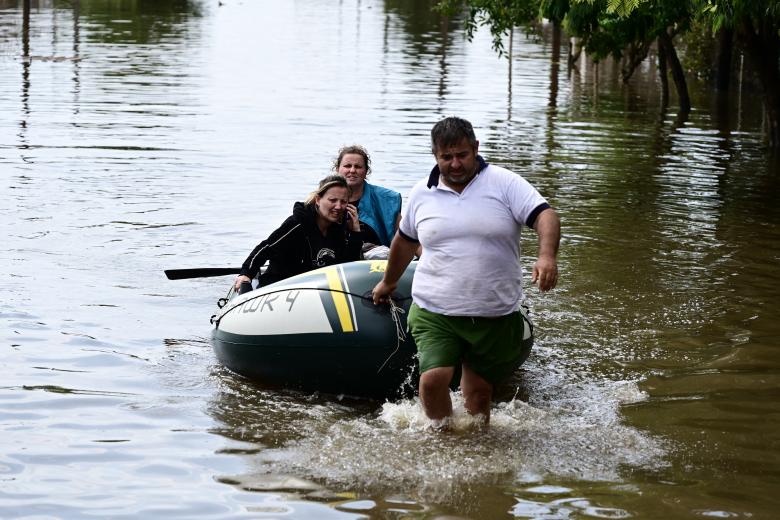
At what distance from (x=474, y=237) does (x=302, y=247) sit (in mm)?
2488

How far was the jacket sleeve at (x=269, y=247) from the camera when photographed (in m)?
8.57

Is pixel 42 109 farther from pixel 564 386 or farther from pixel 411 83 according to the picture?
pixel 564 386

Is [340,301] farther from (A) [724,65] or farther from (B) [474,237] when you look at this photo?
(A) [724,65]

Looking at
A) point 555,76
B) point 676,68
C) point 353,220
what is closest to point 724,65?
point 555,76

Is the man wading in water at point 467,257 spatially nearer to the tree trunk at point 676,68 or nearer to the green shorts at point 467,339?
the green shorts at point 467,339

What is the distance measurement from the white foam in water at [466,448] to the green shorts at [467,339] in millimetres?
454

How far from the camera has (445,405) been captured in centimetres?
675

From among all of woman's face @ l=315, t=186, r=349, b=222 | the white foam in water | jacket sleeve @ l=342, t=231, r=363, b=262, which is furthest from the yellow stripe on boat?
jacket sleeve @ l=342, t=231, r=363, b=262

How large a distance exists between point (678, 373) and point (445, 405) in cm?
240

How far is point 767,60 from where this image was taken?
740 inches

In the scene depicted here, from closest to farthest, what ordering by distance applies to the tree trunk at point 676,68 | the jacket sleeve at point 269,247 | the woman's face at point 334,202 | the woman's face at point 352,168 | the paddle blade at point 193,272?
the woman's face at point 334,202, the jacket sleeve at point 269,247, the woman's face at point 352,168, the paddle blade at point 193,272, the tree trunk at point 676,68

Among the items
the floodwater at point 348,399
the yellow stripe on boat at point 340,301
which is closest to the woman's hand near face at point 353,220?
the yellow stripe on boat at point 340,301

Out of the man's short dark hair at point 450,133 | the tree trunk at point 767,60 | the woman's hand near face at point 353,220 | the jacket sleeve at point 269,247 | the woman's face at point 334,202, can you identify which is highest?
the tree trunk at point 767,60

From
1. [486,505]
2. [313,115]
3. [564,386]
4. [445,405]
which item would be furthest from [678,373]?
A: [313,115]
